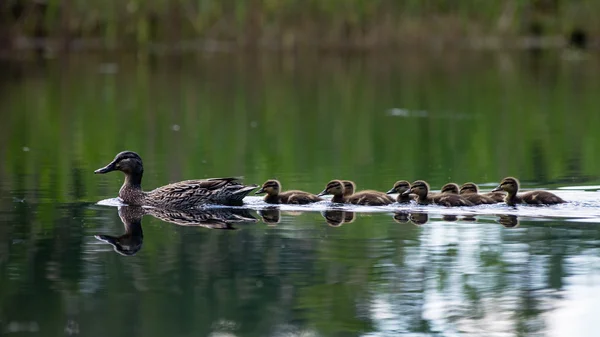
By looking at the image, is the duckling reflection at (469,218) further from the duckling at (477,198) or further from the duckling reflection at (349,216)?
the duckling reflection at (349,216)

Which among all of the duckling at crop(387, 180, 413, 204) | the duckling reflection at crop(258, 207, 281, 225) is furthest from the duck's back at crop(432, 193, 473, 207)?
the duckling reflection at crop(258, 207, 281, 225)

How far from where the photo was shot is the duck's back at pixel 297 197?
484 inches

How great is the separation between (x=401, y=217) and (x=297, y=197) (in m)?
1.20

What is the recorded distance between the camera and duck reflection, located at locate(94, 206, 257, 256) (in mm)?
10352

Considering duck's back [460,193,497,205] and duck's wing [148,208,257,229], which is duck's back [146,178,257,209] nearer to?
duck's wing [148,208,257,229]

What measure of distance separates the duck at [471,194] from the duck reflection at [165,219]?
1.88 m

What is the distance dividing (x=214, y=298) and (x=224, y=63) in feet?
105

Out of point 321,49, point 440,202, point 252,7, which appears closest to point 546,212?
point 440,202

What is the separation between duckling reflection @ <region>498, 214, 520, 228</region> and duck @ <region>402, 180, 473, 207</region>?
0.53 metres

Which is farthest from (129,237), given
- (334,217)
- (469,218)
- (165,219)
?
(469,218)

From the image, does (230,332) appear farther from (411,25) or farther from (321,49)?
(321,49)

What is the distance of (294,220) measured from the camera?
37.6 ft

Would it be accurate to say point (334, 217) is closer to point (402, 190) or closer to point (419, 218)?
point (419, 218)

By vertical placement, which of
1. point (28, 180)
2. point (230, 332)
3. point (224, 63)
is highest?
point (224, 63)
